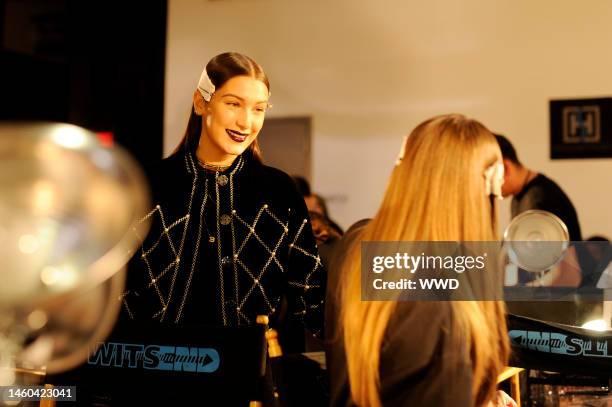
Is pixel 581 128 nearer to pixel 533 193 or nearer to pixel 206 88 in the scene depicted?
pixel 533 193

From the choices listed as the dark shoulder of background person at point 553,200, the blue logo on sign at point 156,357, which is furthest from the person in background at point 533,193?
the blue logo on sign at point 156,357

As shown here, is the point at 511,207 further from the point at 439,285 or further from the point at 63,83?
the point at 63,83

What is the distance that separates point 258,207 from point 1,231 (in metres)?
0.61

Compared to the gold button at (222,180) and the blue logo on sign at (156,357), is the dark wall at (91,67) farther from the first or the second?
the blue logo on sign at (156,357)

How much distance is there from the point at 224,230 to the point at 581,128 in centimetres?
250

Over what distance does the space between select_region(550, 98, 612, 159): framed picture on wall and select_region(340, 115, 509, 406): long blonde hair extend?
8.29 feet

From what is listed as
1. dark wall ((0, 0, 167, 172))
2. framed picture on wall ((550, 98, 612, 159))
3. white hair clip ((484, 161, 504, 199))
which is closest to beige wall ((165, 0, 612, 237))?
framed picture on wall ((550, 98, 612, 159))

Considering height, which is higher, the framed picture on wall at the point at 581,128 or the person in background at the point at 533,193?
the framed picture on wall at the point at 581,128

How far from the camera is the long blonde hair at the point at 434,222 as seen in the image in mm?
1307

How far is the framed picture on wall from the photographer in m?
3.68

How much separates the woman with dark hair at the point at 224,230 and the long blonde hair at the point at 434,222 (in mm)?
457

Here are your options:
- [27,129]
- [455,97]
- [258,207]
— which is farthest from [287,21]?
[27,129]

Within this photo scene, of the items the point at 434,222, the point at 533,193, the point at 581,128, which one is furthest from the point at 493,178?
the point at 581,128

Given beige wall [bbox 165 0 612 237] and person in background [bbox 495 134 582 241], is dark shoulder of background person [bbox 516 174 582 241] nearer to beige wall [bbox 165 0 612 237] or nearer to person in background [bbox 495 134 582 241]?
person in background [bbox 495 134 582 241]
